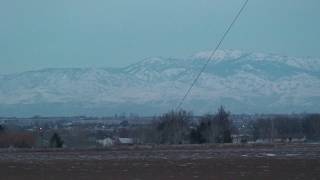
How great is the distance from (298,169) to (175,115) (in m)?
85.5

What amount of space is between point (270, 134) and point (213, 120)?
25.8 m

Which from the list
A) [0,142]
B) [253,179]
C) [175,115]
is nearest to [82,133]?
[175,115]

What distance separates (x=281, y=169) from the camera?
41.5 meters

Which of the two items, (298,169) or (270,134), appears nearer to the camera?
(298,169)

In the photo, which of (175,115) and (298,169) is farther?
(175,115)

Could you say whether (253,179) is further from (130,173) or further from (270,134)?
(270,134)

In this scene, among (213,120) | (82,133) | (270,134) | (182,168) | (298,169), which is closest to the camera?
(298,169)

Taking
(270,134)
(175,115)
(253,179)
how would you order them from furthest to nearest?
(270,134) < (175,115) < (253,179)

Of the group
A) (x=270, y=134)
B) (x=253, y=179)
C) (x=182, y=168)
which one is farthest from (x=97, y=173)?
(x=270, y=134)

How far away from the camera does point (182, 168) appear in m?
43.9

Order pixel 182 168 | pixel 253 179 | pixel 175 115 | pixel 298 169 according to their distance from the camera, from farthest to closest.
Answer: pixel 175 115 < pixel 182 168 < pixel 298 169 < pixel 253 179

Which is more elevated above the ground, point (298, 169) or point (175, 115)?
point (175, 115)

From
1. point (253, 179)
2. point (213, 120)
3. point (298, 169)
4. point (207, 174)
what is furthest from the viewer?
point (213, 120)

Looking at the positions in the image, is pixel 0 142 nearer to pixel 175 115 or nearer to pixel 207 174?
pixel 175 115
